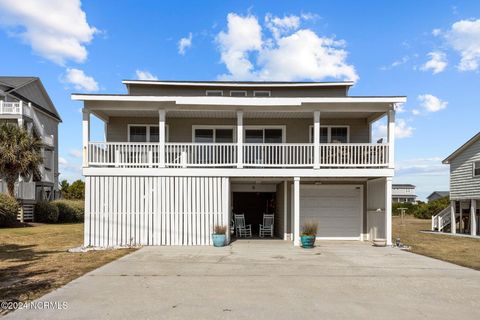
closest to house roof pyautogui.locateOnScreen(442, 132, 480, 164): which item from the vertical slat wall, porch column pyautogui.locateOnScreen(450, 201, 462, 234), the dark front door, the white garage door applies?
porch column pyautogui.locateOnScreen(450, 201, 462, 234)

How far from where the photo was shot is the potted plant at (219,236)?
13992 mm

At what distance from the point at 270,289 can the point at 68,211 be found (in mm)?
25188

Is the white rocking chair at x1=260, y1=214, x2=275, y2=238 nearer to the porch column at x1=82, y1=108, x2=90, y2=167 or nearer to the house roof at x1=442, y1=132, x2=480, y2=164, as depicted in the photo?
the porch column at x1=82, y1=108, x2=90, y2=167

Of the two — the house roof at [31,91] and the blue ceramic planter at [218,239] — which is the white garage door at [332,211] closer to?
the blue ceramic planter at [218,239]

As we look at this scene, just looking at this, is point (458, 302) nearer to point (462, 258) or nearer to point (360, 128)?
point (462, 258)

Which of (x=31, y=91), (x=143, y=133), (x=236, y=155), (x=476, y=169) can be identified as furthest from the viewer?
(x=31, y=91)

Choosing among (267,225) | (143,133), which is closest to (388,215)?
(267,225)

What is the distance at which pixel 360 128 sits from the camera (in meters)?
17.4

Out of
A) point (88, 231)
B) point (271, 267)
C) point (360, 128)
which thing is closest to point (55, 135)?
point (88, 231)

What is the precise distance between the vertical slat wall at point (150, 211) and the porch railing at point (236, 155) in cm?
75

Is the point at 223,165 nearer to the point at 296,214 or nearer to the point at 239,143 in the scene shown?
the point at 239,143

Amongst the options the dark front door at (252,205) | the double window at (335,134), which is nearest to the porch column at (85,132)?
the dark front door at (252,205)

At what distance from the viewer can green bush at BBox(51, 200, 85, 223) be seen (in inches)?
1138

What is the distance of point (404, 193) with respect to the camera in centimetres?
7938
